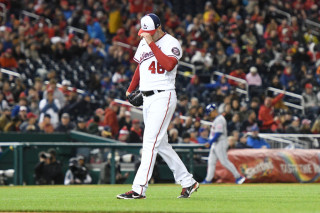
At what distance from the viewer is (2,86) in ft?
68.1

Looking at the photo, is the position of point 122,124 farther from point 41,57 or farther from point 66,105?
point 41,57

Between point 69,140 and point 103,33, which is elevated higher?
point 103,33

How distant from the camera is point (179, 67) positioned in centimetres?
2614

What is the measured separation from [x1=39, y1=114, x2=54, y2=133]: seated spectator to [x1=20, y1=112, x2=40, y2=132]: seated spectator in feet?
0.42

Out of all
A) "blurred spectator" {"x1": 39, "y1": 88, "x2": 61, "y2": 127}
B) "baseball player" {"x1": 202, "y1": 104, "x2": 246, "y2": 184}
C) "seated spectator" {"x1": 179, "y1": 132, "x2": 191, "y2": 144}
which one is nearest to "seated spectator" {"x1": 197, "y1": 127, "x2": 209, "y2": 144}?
"seated spectator" {"x1": 179, "y1": 132, "x2": 191, "y2": 144}

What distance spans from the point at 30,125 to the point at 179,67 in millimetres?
8712

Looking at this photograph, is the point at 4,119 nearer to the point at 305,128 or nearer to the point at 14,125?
the point at 14,125

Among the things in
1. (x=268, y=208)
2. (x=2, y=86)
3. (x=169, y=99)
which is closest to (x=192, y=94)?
(x=2, y=86)

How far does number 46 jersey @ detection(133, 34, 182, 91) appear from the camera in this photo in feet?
30.9

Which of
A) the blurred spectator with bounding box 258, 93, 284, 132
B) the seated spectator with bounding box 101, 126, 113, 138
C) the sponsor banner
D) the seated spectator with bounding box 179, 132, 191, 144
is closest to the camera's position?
the sponsor banner

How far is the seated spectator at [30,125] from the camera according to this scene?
18.5 m

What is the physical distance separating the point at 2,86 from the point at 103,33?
6.96 metres

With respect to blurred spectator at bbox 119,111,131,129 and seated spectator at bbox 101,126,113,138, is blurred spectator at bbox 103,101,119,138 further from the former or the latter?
Result: seated spectator at bbox 101,126,113,138

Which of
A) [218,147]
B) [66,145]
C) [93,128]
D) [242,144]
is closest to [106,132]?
[93,128]
